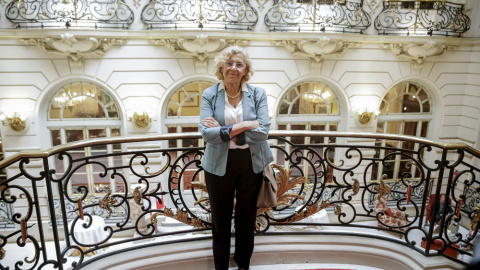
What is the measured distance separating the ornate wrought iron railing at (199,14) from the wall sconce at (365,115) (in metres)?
4.26

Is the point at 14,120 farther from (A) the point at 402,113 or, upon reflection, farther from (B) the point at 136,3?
(A) the point at 402,113

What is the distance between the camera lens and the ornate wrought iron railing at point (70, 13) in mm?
7152

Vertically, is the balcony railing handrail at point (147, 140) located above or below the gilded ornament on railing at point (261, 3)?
below

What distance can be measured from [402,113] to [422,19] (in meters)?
2.92

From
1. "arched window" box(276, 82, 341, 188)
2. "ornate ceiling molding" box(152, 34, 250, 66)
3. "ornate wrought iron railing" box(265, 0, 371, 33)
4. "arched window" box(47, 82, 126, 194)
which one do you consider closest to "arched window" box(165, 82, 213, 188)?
"ornate ceiling molding" box(152, 34, 250, 66)

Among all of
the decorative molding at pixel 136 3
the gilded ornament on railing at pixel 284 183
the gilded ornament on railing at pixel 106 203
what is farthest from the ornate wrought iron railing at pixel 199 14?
the gilded ornament on railing at pixel 106 203

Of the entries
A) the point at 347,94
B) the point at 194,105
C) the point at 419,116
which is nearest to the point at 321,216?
the point at 347,94

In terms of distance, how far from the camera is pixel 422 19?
28.8 feet

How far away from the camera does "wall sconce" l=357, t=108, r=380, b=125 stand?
29.7ft

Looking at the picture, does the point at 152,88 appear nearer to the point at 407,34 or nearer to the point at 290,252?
the point at 290,252

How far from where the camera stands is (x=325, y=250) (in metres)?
A: 2.49

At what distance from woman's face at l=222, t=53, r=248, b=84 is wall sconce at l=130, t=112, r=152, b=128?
264 inches

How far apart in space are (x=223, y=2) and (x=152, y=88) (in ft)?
10.0

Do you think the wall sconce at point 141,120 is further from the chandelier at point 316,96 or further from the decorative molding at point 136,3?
the chandelier at point 316,96
